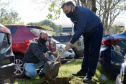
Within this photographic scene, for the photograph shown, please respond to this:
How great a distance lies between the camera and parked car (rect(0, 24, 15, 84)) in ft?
12.3

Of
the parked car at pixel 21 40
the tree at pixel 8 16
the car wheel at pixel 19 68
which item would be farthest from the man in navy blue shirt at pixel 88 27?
the tree at pixel 8 16

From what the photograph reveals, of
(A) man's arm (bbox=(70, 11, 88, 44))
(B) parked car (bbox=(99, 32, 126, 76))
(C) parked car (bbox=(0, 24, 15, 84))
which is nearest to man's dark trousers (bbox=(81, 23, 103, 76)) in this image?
(A) man's arm (bbox=(70, 11, 88, 44))

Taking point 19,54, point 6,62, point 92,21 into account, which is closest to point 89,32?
point 92,21

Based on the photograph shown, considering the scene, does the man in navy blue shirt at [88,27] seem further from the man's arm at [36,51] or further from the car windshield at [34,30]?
the car windshield at [34,30]

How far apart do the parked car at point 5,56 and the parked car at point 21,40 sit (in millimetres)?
1496

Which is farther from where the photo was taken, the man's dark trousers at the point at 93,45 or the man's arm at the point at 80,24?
the man's dark trousers at the point at 93,45

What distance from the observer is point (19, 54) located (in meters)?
5.85

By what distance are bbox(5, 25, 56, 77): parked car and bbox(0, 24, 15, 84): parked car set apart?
150 cm

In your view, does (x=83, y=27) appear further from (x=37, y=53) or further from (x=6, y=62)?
(x=6, y=62)

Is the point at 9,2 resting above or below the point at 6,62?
above

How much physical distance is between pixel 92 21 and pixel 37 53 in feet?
5.30

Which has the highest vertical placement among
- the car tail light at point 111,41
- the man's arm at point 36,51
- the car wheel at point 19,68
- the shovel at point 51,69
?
the car tail light at point 111,41

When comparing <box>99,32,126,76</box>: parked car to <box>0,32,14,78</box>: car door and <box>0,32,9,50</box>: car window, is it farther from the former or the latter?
<box>0,32,9,50</box>: car window

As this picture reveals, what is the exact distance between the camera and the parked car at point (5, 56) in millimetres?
3736
